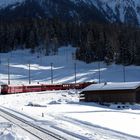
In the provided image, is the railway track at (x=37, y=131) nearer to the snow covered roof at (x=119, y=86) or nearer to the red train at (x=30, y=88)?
the snow covered roof at (x=119, y=86)

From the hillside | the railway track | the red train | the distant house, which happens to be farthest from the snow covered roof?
the hillside

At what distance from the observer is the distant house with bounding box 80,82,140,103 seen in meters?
64.8

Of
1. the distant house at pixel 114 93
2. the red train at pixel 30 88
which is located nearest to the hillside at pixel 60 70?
the red train at pixel 30 88

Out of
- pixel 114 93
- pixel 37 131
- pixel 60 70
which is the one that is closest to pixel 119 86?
pixel 114 93

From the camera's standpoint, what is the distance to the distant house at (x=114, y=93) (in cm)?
6475

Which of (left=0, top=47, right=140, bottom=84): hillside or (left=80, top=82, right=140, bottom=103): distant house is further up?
(left=0, top=47, right=140, bottom=84): hillside

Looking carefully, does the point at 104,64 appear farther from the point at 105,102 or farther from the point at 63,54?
the point at 105,102

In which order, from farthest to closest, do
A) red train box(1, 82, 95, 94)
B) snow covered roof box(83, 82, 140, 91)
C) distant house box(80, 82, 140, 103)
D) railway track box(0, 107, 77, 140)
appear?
red train box(1, 82, 95, 94) < snow covered roof box(83, 82, 140, 91) < distant house box(80, 82, 140, 103) < railway track box(0, 107, 77, 140)

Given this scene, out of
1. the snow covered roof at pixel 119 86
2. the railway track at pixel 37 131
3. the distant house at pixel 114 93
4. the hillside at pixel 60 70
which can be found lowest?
the railway track at pixel 37 131

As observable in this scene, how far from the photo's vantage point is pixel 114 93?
67750mm

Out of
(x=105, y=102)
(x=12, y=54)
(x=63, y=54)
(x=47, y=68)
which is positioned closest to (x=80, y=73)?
(x=47, y=68)

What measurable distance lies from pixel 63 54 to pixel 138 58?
41.0 meters

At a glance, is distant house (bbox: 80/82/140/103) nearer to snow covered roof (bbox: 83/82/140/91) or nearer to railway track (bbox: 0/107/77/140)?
snow covered roof (bbox: 83/82/140/91)

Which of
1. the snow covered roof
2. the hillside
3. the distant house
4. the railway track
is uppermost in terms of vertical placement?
the hillside
